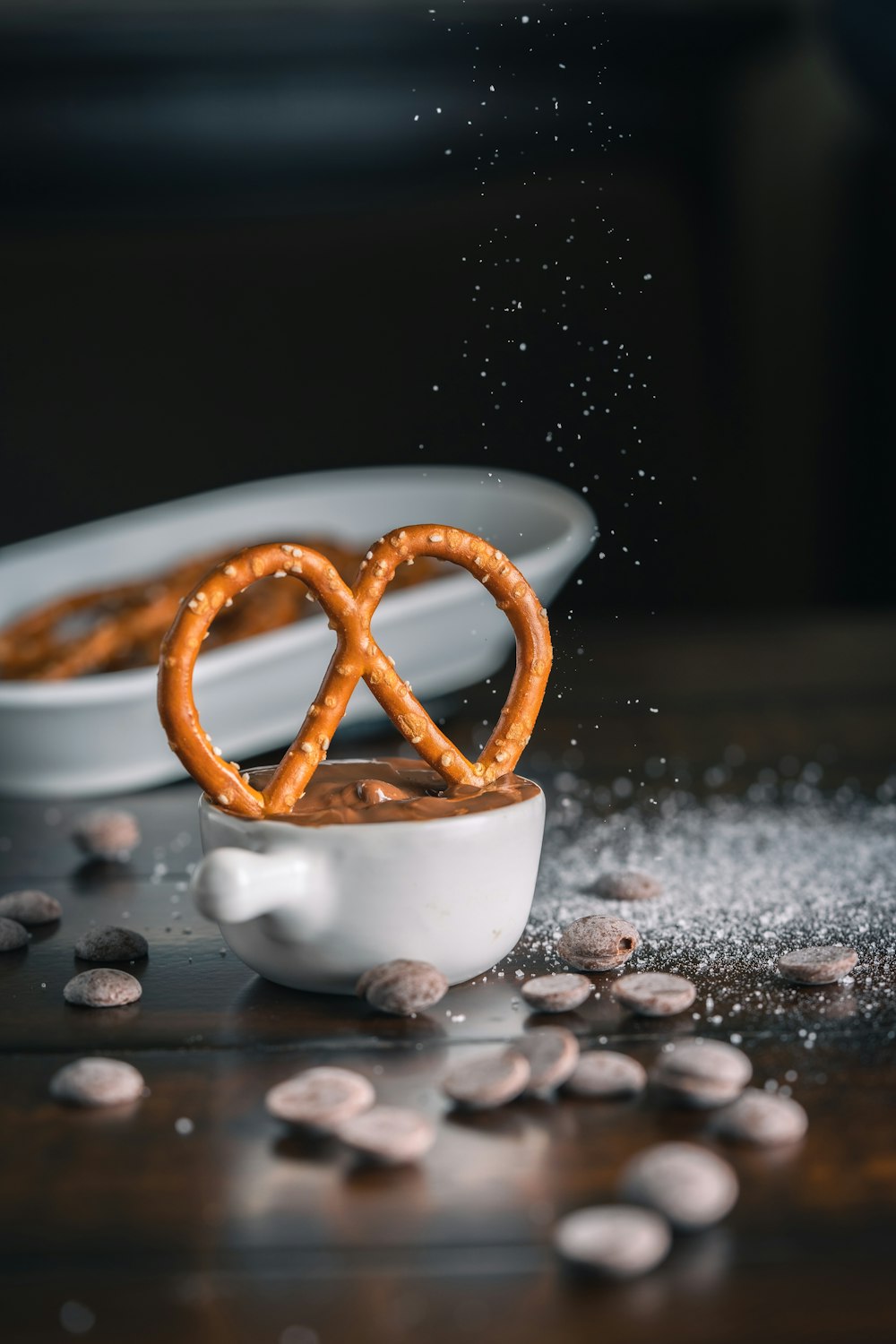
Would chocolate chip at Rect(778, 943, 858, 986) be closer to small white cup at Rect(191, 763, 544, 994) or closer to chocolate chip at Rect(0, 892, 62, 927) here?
small white cup at Rect(191, 763, 544, 994)

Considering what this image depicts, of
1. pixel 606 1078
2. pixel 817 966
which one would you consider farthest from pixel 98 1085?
pixel 817 966

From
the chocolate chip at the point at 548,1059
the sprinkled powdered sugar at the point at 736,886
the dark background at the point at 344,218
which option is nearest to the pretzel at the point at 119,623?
the sprinkled powdered sugar at the point at 736,886

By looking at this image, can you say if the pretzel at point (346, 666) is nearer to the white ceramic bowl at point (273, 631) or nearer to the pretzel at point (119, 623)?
the white ceramic bowl at point (273, 631)

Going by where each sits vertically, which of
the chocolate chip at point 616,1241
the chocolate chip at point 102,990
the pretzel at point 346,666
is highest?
the pretzel at point 346,666

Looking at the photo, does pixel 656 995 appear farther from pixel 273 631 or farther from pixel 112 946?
pixel 273 631

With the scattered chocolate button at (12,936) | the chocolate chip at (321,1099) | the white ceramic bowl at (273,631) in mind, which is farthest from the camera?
the white ceramic bowl at (273,631)

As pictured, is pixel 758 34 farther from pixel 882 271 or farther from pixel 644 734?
pixel 644 734

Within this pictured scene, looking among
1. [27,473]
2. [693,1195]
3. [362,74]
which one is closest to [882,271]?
[362,74]
